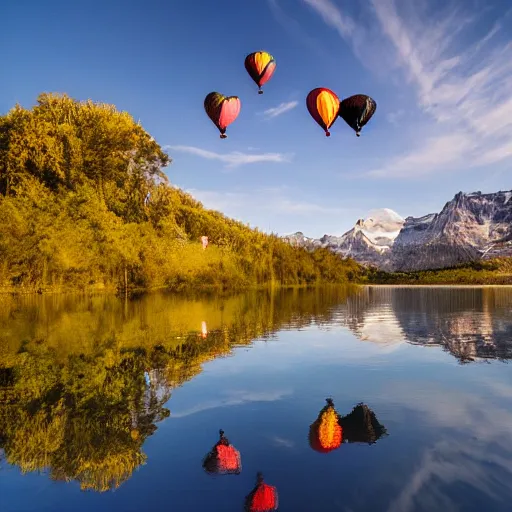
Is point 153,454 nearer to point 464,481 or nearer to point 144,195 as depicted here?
point 464,481

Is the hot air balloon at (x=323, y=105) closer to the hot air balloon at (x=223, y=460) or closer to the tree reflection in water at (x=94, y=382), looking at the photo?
the tree reflection in water at (x=94, y=382)

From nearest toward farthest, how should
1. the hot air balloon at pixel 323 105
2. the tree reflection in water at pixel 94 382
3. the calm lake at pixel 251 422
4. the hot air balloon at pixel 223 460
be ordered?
the calm lake at pixel 251 422, the hot air balloon at pixel 223 460, the tree reflection in water at pixel 94 382, the hot air balloon at pixel 323 105

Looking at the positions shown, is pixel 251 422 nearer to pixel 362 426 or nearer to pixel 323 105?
pixel 362 426

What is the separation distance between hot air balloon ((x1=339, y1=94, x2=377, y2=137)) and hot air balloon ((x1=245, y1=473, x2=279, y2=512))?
19.1m

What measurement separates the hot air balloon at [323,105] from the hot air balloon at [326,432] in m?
15.9

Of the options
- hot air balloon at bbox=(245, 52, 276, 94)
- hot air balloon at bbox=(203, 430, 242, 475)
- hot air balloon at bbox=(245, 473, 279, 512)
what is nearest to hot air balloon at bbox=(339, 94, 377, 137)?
hot air balloon at bbox=(245, 52, 276, 94)

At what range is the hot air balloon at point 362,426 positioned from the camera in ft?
22.9

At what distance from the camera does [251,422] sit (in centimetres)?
786

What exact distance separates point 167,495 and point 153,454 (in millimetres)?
1212

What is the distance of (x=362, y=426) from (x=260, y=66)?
1792 cm

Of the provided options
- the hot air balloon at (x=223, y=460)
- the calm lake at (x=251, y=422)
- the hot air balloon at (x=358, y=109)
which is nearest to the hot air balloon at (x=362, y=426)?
the calm lake at (x=251, y=422)

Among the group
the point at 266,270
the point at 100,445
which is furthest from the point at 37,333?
the point at 266,270

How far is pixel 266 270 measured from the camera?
68062 mm

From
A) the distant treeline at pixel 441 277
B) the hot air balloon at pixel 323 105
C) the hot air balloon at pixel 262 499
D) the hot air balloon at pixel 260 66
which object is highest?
the hot air balloon at pixel 260 66
